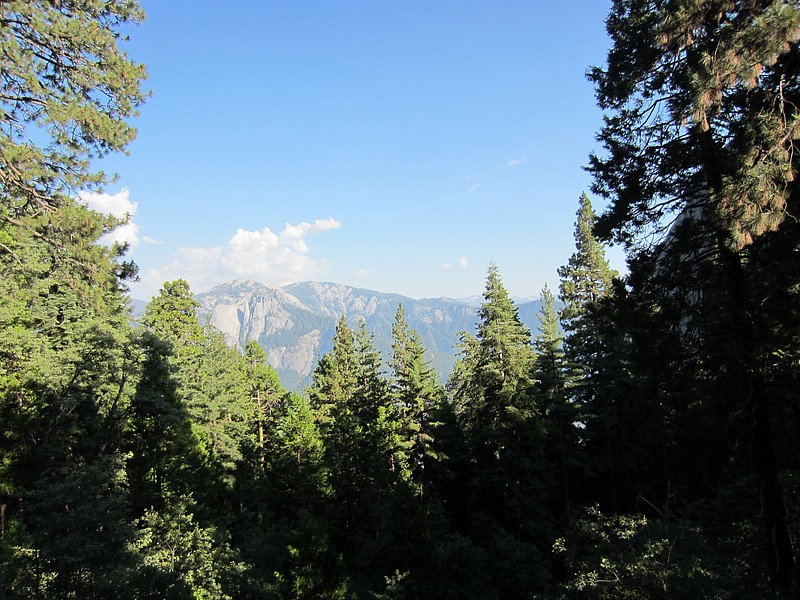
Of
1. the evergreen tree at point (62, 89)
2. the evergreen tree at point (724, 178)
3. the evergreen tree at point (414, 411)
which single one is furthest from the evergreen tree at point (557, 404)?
the evergreen tree at point (62, 89)

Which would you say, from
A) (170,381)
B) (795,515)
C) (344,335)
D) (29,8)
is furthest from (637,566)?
(344,335)

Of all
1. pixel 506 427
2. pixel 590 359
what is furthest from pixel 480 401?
pixel 590 359

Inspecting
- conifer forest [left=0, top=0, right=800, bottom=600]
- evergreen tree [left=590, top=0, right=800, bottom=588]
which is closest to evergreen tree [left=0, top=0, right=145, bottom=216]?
conifer forest [left=0, top=0, right=800, bottom=600]

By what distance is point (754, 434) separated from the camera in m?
9.00

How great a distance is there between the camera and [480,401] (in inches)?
989

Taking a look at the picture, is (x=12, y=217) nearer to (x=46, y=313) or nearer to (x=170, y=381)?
(x=46, y=313)

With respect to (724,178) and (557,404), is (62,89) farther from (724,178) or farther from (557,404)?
(557,404)

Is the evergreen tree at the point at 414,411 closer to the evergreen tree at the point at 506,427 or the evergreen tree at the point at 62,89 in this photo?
the evergreen tree at the point at 506,427

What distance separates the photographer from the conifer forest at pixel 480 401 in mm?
8336

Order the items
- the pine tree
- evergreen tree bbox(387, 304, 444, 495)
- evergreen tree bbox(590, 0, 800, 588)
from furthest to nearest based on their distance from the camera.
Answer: evergreen tree bbox(387, 304, 444, 495) → the pine tree → evergreen tree bbox(590, 0, 800, 588)

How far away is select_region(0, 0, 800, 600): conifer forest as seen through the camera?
27.3 feet

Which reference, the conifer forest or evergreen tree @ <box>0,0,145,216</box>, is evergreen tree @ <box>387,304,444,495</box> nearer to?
the conifer forest

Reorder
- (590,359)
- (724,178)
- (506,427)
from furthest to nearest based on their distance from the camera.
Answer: (590,359) → (506,427) → (724,178)

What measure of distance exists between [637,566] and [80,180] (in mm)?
14432
